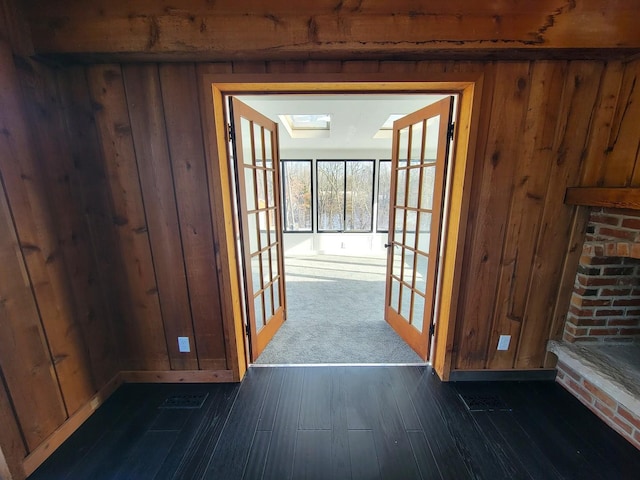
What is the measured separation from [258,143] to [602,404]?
3.04 metres

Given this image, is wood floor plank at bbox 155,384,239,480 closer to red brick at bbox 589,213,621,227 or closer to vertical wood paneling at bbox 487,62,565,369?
vertical wood paneling at bbox 487,62,565,369

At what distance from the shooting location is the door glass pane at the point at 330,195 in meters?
5.59

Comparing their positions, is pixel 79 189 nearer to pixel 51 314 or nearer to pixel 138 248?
pixel 138 248

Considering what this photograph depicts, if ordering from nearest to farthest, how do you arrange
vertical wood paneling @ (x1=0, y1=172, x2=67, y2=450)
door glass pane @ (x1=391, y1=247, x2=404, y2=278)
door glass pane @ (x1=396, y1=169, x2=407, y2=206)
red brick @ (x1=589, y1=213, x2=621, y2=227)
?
vertical wood paneling @ (x1=0, y1=172, x2=67, y2=450)
red brick @ (x1=589, y1=213, x2=621, y2=227)
door glass pane @ (x1=396, y1=169, x2=407, y2=206)
door glass pane @ (x1=391, y1=247, x2=404, y2=278)

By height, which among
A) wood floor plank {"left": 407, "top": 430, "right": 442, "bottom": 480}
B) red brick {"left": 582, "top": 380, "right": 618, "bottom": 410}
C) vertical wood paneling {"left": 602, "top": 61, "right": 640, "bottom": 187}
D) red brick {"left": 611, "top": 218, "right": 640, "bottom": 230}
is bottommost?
wood floor plank {"left": 407, "top": 430, "right": 442, "bottom": 480}

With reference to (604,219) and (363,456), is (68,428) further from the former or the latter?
(604,219)

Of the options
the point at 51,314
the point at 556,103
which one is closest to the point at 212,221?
the point at 51,314

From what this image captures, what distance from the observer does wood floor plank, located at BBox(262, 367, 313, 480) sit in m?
1.29

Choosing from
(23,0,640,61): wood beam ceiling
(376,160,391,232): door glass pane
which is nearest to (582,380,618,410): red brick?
(23,0,640,61): wood beam ceiling

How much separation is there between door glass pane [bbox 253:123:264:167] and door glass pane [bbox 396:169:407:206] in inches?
51.3

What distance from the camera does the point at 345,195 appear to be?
18.9 feet

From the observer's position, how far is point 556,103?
4.82ft

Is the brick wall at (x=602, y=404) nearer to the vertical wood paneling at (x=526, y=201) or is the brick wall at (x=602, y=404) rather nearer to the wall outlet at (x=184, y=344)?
the vertical wood paneling at (x=526, y=201)

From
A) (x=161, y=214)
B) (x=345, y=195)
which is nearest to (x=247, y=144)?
(x=161, y=214)
